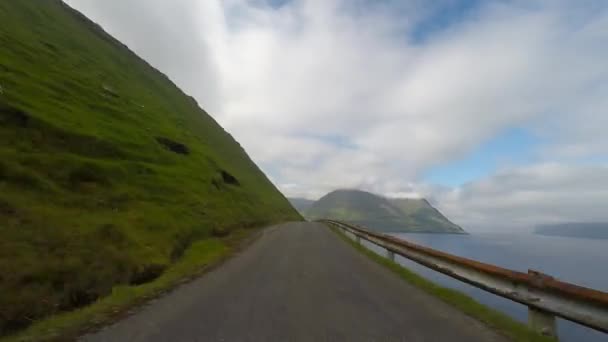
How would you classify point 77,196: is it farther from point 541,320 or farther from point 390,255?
point 541,320

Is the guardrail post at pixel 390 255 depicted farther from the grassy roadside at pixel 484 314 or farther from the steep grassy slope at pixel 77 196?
the steep grassy slope at pixel 77 196

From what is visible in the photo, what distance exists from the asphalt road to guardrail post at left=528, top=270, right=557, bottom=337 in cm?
74

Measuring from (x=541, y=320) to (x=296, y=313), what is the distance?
4.10 metres

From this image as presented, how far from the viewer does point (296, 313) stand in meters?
6.21

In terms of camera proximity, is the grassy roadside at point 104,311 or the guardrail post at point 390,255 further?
the guardrail post at point 390,255

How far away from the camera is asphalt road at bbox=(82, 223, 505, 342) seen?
5.11 metres

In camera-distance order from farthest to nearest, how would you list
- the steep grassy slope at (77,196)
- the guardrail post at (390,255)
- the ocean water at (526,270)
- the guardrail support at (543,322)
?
the ocean water at (526,270) → the guardrail post at (390,255) → the steep grassy slope at (77,196) → the guardrail support at (543,322)

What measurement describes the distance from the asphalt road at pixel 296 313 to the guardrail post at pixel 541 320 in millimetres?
743

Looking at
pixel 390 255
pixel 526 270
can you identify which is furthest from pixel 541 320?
pixel 526 270

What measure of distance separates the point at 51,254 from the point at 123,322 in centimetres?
456

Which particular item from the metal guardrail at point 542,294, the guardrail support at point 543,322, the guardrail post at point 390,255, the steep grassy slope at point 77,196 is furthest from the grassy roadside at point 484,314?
the steep grassy slope at point 77,196

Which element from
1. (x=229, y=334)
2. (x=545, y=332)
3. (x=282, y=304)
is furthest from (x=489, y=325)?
(x=229, y=334)

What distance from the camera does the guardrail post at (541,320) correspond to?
5.21 m

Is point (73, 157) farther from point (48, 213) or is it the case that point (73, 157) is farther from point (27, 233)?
point (27, 233)
